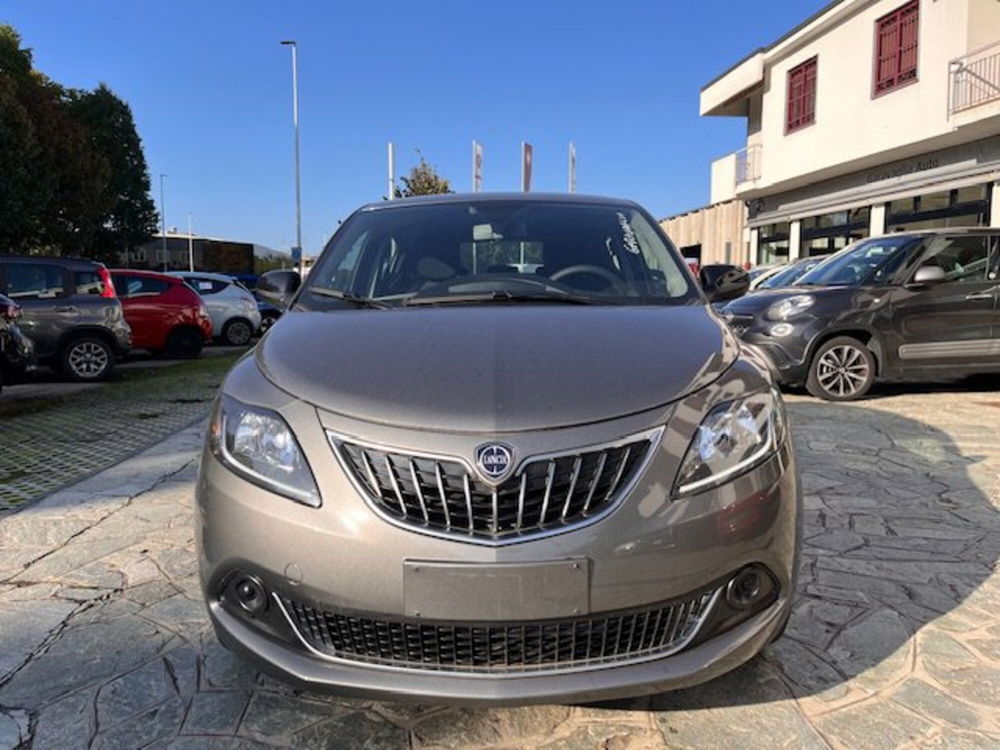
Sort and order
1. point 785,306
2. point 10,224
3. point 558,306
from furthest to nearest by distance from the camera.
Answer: point 10,224, point 785,306, point 558,306

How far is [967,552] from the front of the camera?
361 centimetres

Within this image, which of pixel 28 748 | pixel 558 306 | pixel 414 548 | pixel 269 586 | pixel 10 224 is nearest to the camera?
pixel 414 548

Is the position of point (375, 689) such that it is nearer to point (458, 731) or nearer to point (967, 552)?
point (458, 731)

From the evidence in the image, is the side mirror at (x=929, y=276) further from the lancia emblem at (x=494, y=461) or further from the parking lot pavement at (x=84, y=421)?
the parking lot pavement at (x=84, y=421)

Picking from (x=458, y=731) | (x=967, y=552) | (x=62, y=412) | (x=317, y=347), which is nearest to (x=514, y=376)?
(x=317, y=347)

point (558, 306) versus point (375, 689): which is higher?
point (558, 306)

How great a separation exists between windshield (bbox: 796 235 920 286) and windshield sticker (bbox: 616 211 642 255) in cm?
510

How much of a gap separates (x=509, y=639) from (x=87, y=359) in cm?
1021

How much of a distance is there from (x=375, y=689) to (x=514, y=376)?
0.85 meters

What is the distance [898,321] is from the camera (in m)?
7.53

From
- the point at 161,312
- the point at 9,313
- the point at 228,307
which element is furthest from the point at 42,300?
the point at 228,307

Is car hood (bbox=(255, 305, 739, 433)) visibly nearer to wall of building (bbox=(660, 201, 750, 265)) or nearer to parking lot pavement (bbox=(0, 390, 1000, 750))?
parking lot pavement (bbox=(0, 390, 1000, 750))

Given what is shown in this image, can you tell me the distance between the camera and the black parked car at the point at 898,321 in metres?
7.53

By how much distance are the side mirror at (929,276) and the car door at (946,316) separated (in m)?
0.15
